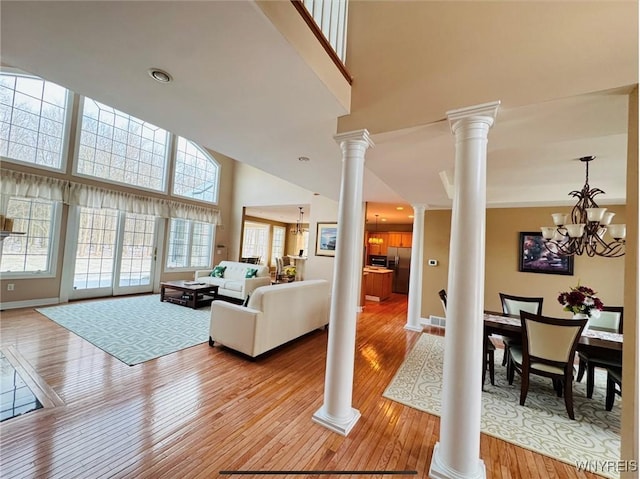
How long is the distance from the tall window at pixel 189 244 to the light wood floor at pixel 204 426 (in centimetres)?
417

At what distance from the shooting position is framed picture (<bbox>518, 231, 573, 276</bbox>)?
417 centimetres

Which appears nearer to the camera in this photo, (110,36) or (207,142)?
(110,36)

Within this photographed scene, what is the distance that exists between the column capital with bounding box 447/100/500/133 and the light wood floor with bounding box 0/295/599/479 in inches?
89.5

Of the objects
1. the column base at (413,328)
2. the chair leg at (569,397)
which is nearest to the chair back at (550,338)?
the chair leg at (569,397)

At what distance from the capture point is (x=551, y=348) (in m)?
2.26

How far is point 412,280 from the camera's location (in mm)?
5070

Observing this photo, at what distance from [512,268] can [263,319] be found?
4.31m

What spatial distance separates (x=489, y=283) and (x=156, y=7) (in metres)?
5.49

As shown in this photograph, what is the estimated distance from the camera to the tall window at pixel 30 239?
4457mm

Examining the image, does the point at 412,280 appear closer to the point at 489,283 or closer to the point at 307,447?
the point at 489,283

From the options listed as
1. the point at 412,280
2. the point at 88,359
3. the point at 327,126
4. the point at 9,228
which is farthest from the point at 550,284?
the point at 9,228

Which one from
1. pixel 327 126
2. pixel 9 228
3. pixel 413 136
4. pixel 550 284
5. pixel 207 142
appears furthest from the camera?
pixel 550 284

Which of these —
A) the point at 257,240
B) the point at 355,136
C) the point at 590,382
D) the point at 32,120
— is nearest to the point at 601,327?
the point at 590,382

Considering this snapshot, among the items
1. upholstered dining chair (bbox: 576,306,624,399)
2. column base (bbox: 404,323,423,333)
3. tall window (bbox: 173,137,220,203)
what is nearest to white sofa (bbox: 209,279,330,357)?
column base (bbox: 404,323,423,333)
